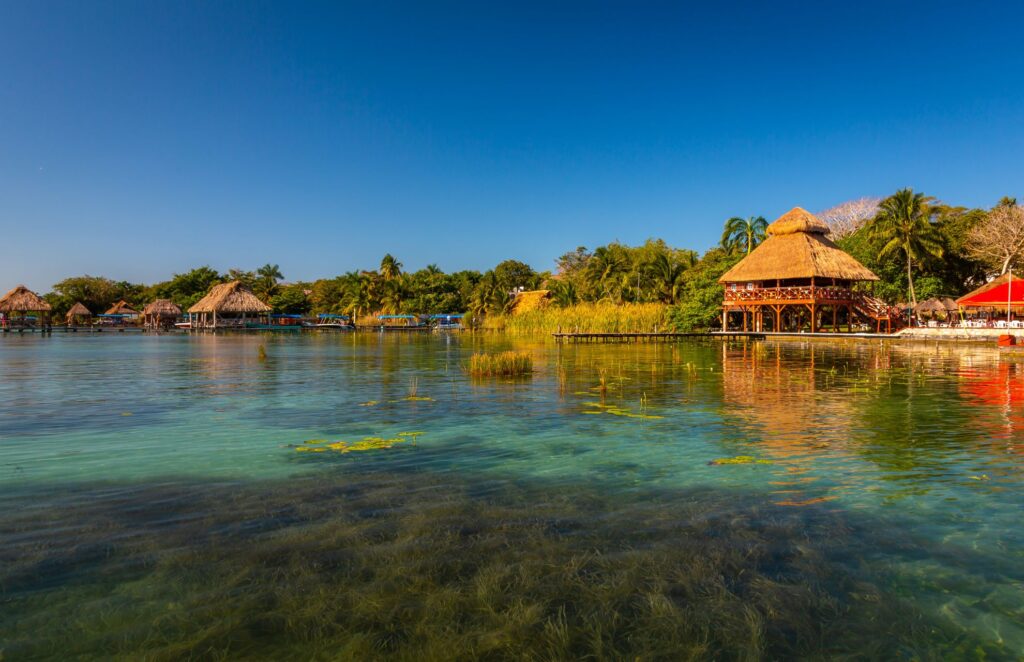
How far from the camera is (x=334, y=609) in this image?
4.14m

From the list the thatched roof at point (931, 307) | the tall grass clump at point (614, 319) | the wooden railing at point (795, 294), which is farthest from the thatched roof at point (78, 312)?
the thatched roof at point (931, 307)

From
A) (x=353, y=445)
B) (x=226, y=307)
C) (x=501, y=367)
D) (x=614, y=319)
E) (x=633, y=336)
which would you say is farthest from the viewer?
(x=226, y=307)

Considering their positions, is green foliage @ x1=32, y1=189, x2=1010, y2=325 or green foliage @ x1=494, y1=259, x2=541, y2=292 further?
green foliage @ x1=494, y1=259, x2=541, y2=292

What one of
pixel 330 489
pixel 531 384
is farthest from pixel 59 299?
pixel 330 489

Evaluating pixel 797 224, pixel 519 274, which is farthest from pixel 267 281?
pixel 797 224

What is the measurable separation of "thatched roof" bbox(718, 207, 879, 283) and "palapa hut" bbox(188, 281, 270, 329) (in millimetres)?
57768

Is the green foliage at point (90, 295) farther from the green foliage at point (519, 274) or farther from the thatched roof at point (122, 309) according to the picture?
the green foliage at point (519, 274)

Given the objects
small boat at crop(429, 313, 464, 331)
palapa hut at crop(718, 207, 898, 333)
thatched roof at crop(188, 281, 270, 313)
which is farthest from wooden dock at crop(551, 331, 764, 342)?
thatched roof at crop(188, 281, 270, 313)

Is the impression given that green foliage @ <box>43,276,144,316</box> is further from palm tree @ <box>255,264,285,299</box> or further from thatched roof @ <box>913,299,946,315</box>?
thatched roof @ <box>913,299,946,315</box>

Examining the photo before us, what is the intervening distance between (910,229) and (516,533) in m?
53.1

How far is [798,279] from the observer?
4591cm

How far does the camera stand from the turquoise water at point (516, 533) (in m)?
3.90

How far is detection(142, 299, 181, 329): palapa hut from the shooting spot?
270ft

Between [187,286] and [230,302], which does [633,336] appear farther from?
[187,286]
